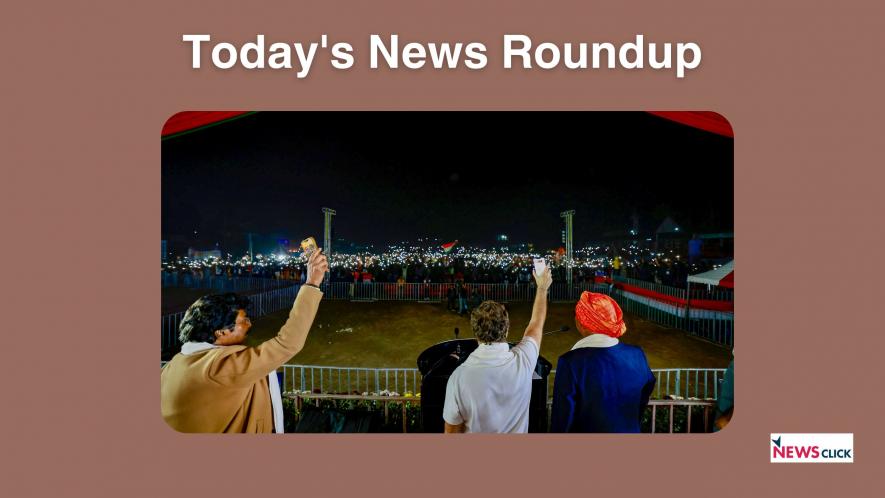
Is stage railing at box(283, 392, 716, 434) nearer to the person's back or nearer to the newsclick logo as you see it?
the newsclick logo

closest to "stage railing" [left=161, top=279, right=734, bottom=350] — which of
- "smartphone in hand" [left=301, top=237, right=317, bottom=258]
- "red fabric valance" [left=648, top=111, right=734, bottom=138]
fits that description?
"red fabric valance" [left=648, top=111, right=734, bottom=138]

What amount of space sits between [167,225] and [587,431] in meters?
3.92

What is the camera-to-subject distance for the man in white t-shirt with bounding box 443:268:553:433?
2.25 m

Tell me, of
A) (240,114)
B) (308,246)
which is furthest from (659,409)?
(240,114)

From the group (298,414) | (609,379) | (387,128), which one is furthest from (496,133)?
Answer: (298,414)

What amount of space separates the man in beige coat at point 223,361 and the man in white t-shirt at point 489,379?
102cm

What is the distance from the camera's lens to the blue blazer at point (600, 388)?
8.28ft

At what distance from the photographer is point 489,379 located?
7.36 feet

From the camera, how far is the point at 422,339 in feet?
20.5

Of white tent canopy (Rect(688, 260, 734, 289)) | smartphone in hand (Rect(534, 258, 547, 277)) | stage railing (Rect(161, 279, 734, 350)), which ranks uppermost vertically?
smartphone in hand (Rect(534, 258, 547, 277))

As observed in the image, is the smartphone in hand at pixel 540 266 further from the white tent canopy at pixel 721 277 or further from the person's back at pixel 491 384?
the white tent canopy at pixel 721 277

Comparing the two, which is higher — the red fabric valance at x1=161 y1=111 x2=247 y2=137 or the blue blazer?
the red fabric valance at x1=161 y1=111 x2=247 y2=137

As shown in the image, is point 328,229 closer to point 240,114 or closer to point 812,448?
point 240,114

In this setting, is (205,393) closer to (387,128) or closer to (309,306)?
(309,306)
